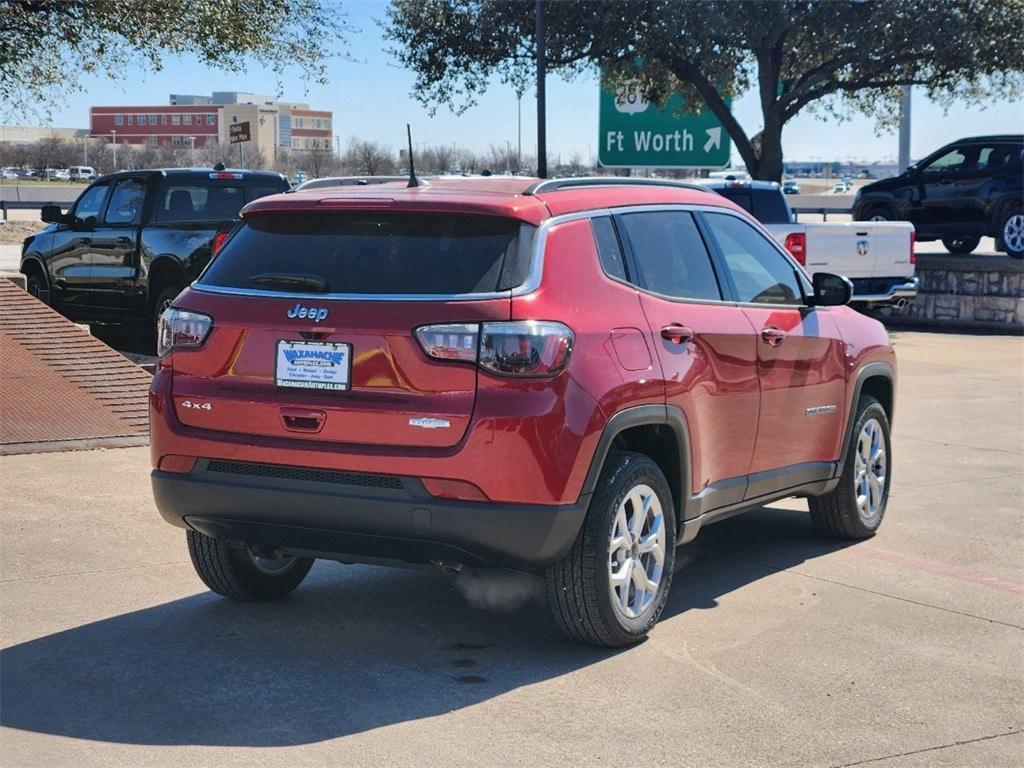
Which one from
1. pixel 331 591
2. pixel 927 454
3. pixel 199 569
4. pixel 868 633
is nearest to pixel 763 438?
pixel 868 633

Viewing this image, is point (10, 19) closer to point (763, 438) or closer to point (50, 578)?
point (50, 578)

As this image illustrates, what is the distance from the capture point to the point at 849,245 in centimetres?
1723

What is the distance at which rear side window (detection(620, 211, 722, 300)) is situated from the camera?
607 cm

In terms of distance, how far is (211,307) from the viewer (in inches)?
221

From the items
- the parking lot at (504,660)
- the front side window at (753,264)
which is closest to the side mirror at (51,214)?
the parking lot at (504,660)

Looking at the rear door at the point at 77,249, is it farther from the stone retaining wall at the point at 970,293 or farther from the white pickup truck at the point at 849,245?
the stone retaining wall at the point at 970,293

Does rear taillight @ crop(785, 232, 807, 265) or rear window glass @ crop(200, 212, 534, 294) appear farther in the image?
rear taillight @ crop(785, 232, 807, 265)

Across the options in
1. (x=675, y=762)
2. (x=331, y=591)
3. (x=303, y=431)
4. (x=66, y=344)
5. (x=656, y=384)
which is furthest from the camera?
(x=66, y=344)

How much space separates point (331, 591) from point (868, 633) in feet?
7.77

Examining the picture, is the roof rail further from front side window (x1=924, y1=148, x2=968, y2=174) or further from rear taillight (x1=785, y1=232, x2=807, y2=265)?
front side window (x1=924, y1=148, x2=968, y2=174)

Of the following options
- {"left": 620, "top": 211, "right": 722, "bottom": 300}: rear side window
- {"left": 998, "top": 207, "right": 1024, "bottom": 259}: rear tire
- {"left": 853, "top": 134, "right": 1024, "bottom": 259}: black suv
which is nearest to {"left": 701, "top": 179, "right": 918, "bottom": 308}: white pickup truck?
{"left": 998, "top": 207, "right": 1024, "bottom": 259}: rear tire

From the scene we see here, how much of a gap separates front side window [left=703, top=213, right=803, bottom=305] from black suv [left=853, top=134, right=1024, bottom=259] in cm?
1617

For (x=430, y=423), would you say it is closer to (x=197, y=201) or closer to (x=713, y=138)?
(x=197, y=201)

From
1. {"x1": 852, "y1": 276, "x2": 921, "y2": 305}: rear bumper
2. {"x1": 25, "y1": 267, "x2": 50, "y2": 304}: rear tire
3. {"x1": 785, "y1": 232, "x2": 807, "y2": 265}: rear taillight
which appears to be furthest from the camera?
{"x1": 852, "y1": 276, "x2": 921, "y2": 305}: rear bumper
